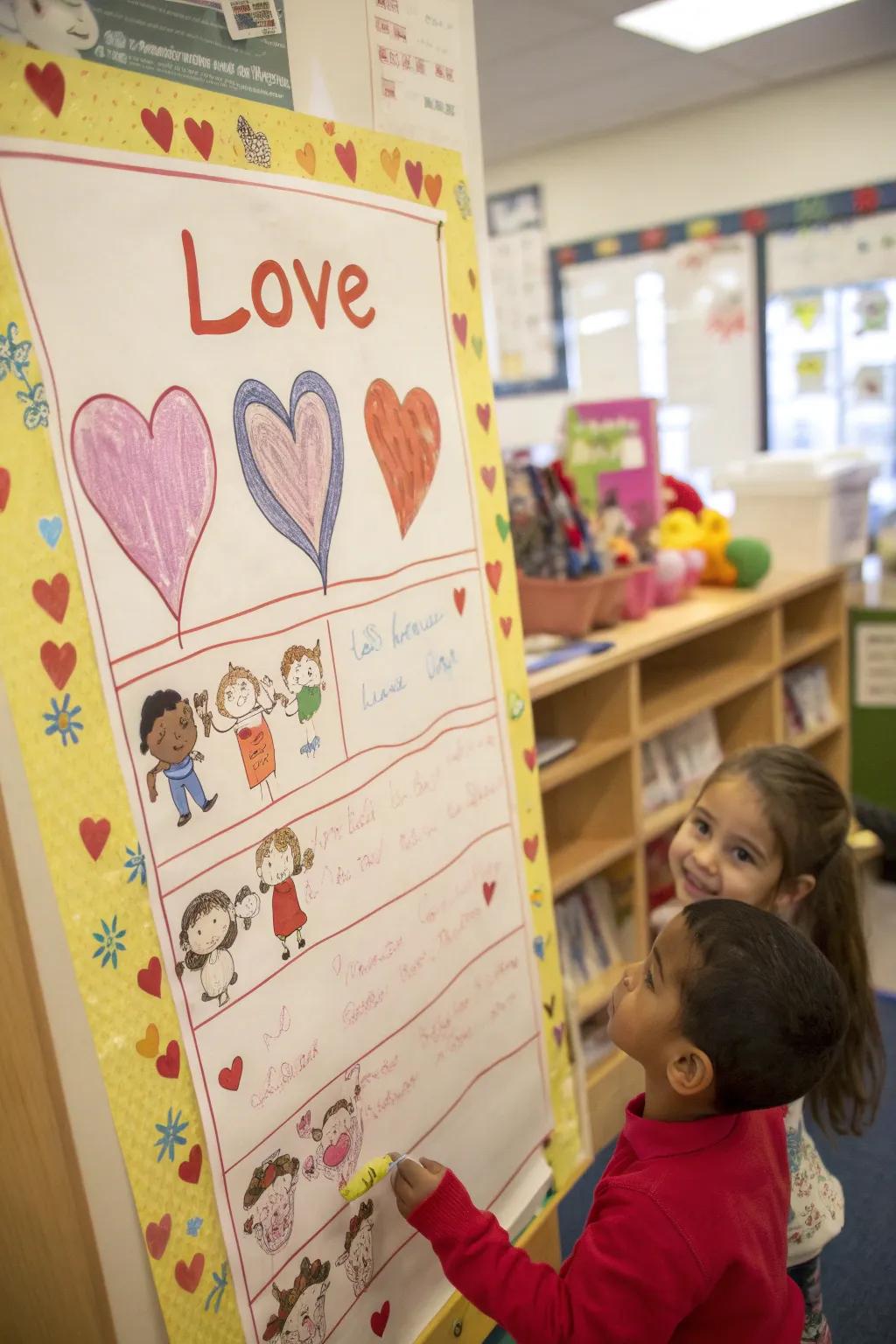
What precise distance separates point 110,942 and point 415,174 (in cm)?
87

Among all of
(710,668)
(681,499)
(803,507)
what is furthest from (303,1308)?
(803,507)

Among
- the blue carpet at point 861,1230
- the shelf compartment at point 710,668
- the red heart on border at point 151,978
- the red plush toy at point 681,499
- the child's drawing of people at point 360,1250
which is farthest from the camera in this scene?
the red plush toy at point 681,499

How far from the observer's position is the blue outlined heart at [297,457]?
39.4 inches

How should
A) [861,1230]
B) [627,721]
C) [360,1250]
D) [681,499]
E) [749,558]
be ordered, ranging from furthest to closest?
1. [681,499]
2. [749,558]
3. [627,721]
4. [861,1230]
5. [360,1250]

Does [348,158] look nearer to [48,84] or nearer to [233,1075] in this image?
[48,84]

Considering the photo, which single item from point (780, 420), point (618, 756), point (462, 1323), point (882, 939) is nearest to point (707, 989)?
point (462, 1323)

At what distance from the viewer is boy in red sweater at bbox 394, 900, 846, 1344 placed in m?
0.97

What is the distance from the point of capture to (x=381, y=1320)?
3.87 ft

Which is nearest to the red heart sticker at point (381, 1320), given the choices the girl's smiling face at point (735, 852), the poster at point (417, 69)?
the girl's smiling face at point (735, 852)

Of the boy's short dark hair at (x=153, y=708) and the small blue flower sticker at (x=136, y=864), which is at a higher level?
the boy's short dark hair at (x=153, y=708)

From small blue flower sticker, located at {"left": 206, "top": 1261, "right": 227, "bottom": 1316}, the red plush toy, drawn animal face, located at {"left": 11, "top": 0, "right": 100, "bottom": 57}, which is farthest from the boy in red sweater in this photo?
the red plush toy

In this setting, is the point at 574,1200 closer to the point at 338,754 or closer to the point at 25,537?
the point at 338,754

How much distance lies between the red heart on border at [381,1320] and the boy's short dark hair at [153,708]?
0.70 m

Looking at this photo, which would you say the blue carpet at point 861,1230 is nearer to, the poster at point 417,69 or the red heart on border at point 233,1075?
the red heart on border at point 233,1075
